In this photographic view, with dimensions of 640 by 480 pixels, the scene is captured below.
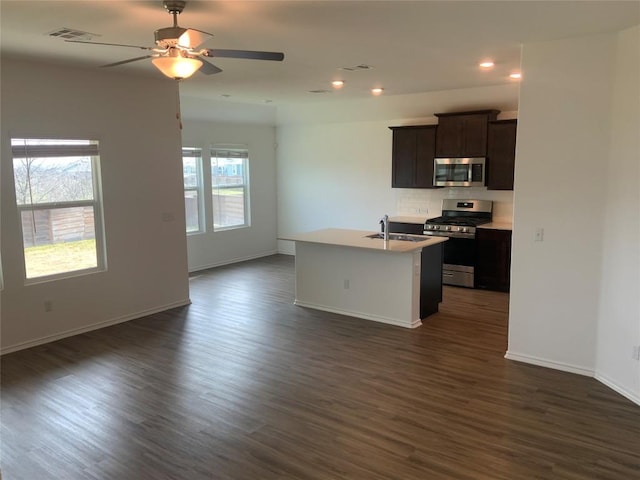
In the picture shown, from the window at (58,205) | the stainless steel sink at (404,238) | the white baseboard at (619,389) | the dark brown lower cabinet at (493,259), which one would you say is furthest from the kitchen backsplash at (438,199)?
the window at (58,205)

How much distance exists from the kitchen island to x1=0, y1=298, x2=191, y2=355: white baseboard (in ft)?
5.26

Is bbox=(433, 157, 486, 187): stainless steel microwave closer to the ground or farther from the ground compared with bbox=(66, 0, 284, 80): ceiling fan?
closer to the ground

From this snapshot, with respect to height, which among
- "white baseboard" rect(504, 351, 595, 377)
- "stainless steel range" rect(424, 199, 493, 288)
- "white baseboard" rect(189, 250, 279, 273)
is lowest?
"white baseboard" rect(504, 351, 595, 377)

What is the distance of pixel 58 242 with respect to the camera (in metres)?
5.32

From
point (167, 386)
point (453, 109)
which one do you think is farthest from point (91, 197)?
point (453, 109)

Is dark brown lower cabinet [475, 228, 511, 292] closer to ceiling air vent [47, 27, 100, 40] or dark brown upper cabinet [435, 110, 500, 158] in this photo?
dark brown upper cabinet [435, 110, 500, 158]

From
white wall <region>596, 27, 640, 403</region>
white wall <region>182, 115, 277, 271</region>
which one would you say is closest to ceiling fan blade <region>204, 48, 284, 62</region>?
white wall <region>596, 27, 640, 403</region>

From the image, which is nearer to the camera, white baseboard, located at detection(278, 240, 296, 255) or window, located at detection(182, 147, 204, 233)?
window, located at detection(182, 147, 204, 233)

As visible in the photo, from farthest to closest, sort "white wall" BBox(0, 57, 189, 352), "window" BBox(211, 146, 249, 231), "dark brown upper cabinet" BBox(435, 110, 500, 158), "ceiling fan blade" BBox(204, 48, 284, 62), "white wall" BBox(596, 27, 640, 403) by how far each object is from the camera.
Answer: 1. "window" BBox(211, 146, 249, 231)
2. "dark brown upper cabinet" BBox(435, 110, 500, 158)
3. "white wall" BBox(0, 57, 189, 352)
4. "white wall" BBox(596, 27, 640, 403)
5. "ceiling fan blade" BBox(204, 48, 284, 62)

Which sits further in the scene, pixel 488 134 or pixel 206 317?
pixel 488 134

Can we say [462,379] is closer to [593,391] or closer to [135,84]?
[593,391]

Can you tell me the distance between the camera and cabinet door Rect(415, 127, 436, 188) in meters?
7.61

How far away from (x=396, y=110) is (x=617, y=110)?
436 cm

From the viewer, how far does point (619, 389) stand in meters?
3.90
